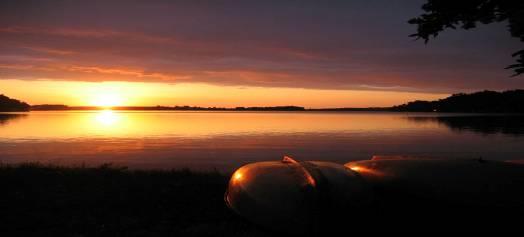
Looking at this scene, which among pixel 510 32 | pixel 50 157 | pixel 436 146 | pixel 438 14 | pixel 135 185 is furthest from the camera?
pixel 436 146

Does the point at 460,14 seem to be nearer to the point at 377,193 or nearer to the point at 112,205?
the point at 377,193

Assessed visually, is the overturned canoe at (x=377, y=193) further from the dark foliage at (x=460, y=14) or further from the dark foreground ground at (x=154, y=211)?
the dark foliage at (x=460, y=14)

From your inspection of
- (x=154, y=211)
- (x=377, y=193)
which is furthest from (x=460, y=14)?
(x=154, y=211)

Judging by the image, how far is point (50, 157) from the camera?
23.3 metres

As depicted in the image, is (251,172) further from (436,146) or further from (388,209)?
(436,146)

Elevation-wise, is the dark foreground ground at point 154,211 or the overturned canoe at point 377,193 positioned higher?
the overturned canoe at point 377,193

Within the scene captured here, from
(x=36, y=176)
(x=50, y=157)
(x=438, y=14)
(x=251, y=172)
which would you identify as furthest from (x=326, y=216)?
(x=50, y=157)

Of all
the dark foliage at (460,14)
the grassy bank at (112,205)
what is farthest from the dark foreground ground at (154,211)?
the dark foliage at (460,14)

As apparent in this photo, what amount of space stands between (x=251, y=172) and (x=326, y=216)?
2.51m

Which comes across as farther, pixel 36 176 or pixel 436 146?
pixel 436 146

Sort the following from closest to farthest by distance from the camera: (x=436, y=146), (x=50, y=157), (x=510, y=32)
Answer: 1. (x=510, y=32)
2. (x=50, y=157)
3. (x=436, y=146)

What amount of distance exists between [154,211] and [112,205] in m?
1.01

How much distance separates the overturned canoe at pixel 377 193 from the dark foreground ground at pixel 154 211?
0.02 m

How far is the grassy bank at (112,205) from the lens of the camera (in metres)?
6.95
